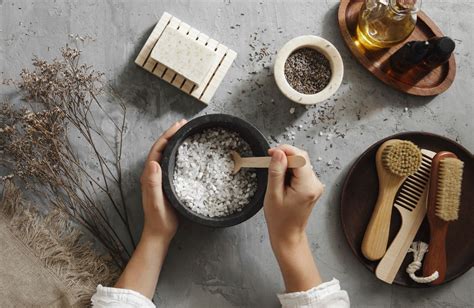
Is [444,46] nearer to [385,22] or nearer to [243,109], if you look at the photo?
[385,22]

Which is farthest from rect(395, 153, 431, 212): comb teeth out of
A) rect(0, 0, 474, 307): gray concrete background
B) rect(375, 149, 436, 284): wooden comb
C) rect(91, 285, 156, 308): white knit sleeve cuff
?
rect(91, 285, 156, 308): white knit sleeve cuff

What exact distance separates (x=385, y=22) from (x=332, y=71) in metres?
0.15

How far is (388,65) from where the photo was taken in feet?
3.94

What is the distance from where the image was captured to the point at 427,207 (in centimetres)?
114

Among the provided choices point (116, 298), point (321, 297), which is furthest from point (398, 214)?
point (116, 298)

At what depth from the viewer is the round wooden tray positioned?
47.0 inches

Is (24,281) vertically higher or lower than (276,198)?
lower

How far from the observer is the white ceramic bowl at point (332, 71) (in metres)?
1.12

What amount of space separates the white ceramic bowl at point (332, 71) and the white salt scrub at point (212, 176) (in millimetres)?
147

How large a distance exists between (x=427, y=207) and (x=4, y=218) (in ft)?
2.94

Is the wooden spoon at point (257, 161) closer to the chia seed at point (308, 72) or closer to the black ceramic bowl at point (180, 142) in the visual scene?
the black ceramic bowl at point (180, 142)

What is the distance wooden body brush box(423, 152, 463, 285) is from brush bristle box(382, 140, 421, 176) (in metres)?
0.05

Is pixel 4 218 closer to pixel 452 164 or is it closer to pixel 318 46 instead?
pixel 318 46

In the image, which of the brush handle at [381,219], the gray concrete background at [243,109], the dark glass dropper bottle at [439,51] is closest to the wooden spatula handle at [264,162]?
the gray concrete background at [243,109]
